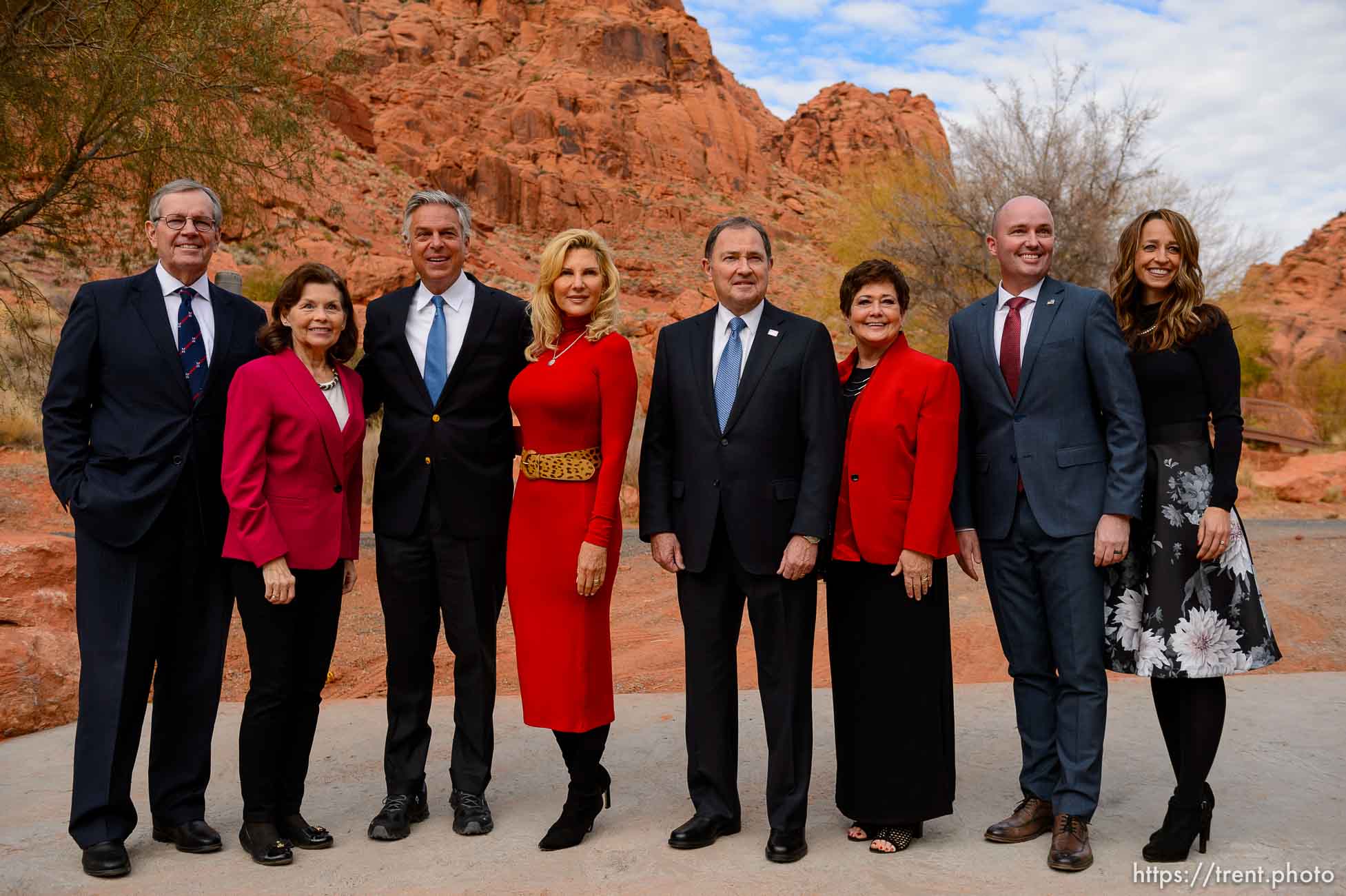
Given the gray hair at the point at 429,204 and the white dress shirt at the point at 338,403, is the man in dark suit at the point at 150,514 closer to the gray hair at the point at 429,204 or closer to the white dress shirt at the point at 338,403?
the white dress shirt at the point at 338,403

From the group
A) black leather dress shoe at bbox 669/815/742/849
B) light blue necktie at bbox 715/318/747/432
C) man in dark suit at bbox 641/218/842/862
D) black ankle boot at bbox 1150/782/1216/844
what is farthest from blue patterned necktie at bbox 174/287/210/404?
black ankle boot at bbox 1150/782/1216/844

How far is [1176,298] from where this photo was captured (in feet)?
13.0

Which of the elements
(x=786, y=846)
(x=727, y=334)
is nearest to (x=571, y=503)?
(x=727, y=334)

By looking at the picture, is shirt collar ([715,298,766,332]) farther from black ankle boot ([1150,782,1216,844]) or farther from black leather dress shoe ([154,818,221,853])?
black leather dress shoe ([154,818,221,853])

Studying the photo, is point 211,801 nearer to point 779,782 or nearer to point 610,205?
point 779,782

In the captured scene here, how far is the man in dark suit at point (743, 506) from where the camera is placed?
3902 millimetres

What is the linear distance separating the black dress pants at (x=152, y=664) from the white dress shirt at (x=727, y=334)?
199cm

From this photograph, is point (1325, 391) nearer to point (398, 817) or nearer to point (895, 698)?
point (895, 698)

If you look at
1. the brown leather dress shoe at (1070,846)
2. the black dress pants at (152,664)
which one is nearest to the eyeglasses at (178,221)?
the black dress pants at (152,664)

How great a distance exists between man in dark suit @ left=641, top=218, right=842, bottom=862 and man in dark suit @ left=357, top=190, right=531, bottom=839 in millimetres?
675

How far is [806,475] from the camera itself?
388cm

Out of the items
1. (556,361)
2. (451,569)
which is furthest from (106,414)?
(556,361)

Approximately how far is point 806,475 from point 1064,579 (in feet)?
3.36

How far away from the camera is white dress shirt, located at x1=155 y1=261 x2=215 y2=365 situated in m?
4.09
